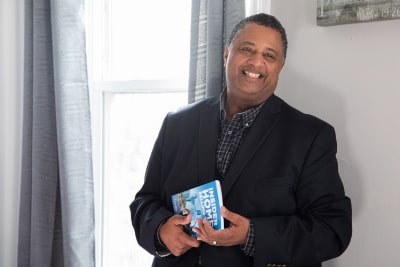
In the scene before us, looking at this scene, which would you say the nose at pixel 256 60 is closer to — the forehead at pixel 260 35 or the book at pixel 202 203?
the forehead at pixel 260 35

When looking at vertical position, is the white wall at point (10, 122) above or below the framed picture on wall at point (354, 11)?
below

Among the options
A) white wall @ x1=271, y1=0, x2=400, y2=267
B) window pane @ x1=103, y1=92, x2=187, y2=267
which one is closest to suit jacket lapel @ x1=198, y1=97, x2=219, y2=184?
white wall @ x1=271, y1=0, x2=400, y2=267

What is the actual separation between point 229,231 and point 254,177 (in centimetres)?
17

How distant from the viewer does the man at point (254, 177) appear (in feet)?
3.54

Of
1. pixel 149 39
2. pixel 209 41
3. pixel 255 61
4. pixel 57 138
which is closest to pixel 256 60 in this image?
pixel 255 61

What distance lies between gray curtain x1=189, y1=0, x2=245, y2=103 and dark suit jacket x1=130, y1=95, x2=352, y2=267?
0.20m

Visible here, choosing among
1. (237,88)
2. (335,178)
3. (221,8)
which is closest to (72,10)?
(221,8)

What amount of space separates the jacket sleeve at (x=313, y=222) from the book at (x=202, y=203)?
0.32 ft

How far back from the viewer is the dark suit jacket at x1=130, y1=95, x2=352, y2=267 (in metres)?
1.08

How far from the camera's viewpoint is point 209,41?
1466 mm

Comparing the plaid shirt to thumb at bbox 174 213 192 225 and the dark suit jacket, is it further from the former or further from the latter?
thumb at bbox 174 213 192 225

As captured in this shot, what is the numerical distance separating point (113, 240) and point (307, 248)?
1300 mm

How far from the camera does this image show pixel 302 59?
143cm

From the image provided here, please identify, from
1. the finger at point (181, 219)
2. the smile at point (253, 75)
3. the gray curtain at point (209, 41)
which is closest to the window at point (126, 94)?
the gray curtain at point (209, 41)
